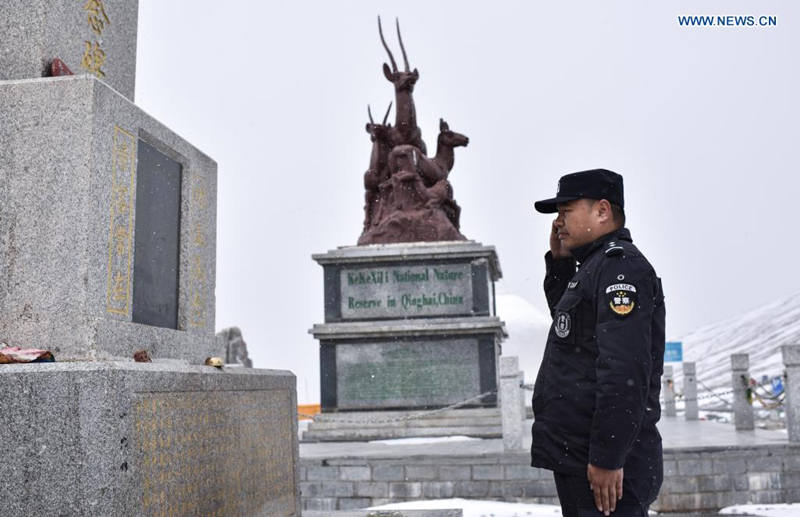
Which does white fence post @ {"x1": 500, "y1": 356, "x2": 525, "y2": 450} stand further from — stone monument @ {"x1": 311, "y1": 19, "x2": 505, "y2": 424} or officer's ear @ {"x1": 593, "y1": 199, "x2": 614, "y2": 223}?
officer's ear @ {"x1": 593, "y1": 199, "x2": 614, "y2": 223}

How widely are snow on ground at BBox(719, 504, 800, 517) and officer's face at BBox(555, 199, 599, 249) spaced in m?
5.49

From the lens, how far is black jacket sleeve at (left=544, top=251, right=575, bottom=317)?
9.77 feet

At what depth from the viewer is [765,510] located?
7.02 m

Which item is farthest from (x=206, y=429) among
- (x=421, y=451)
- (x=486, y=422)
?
(x=486, y=422)

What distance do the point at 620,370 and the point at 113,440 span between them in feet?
5.32

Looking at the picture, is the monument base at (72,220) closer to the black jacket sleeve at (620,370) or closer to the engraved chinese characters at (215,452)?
the engraved chinese characters at (215,452)

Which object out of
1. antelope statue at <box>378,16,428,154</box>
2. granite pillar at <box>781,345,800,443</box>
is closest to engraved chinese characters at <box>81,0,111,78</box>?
granite pillar at <box>781,345,800,443</box>

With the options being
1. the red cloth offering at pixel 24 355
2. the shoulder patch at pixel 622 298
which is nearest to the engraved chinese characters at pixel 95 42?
the red cloth offering at pixel 24 355

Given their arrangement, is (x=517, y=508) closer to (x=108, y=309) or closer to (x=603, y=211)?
Answer: (x=108, y=309)

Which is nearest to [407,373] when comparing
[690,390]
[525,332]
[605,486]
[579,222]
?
[690,390]

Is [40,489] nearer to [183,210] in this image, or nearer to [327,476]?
[183,210]

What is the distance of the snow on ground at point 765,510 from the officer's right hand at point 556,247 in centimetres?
525

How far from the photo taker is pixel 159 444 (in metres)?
2.69

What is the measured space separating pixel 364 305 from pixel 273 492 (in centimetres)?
793
